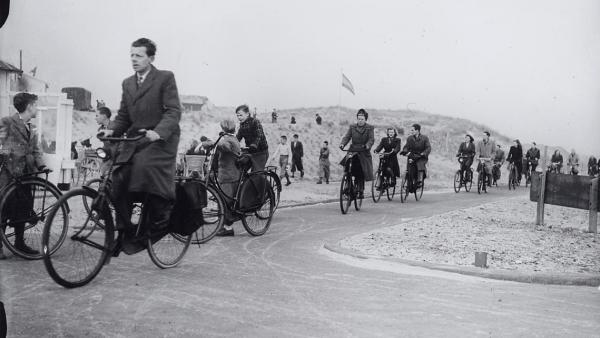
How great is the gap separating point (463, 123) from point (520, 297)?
Answer: 100 meters

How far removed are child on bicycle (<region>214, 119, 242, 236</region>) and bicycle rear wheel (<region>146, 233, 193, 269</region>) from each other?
2155mm

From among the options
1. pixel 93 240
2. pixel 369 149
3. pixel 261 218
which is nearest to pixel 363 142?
pixel 369 149

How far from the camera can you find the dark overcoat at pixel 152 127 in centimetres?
577

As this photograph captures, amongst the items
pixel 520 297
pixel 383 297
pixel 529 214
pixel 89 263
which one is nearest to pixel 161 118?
pixel 89 263

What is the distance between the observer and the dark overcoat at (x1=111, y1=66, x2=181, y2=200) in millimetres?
5766

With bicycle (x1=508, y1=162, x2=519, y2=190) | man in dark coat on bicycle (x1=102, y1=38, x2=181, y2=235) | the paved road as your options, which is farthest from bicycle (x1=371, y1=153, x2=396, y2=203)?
bicycle (x1=508, y1=162, x2=519, y2=190)

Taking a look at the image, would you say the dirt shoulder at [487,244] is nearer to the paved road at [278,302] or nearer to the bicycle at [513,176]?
the paved road at [278,302]

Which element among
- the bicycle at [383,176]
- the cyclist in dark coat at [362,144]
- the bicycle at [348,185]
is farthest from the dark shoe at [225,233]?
the bicycle at [383,176]

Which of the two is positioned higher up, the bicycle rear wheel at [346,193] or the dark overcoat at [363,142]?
the dark overcoat at [363,142]

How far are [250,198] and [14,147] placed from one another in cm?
317

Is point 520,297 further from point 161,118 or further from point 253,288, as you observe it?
point 161,118

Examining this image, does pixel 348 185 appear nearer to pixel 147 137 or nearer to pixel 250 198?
pixel 250 198

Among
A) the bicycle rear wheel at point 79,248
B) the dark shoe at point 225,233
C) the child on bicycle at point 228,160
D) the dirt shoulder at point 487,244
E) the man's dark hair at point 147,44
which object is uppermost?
the man's dark hair at point 147,44

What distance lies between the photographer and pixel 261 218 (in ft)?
31.7
